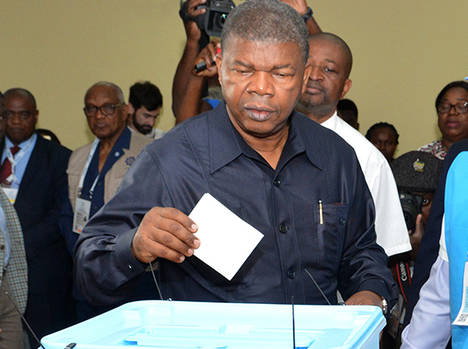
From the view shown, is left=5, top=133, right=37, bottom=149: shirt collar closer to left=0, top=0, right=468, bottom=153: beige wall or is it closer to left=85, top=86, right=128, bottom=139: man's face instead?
left=85, top=86, right=128, bottom=139: man's face

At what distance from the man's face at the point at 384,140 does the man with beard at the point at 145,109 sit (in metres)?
1.62

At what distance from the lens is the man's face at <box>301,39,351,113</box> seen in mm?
2730

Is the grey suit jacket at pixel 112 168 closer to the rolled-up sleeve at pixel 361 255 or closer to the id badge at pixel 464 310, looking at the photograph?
the rolled-up sleeve at pixel 361 255

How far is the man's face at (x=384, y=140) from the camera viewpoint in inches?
205

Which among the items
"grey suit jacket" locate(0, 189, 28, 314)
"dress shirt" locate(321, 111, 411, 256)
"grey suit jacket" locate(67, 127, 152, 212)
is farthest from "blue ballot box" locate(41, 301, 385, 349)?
"grey suit jacket" locate(67, 127, 152, 212)

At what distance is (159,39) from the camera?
616 cm

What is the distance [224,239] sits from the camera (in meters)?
1.30

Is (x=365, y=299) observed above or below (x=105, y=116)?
below

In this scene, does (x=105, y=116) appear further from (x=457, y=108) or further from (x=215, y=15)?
(x=457, y=108)

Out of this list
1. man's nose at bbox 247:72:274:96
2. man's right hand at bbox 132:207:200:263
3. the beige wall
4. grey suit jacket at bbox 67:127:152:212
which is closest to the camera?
man's right hand at bbox 132:207:200:263

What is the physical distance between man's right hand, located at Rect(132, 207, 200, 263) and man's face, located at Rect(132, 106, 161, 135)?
3798mm

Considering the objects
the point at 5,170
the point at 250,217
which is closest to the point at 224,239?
the point at 250,217

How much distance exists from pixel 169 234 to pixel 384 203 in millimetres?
1335

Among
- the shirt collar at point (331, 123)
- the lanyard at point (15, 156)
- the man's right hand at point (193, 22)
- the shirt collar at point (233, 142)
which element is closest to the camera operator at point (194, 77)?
the man's right hand at point (193, 22)
